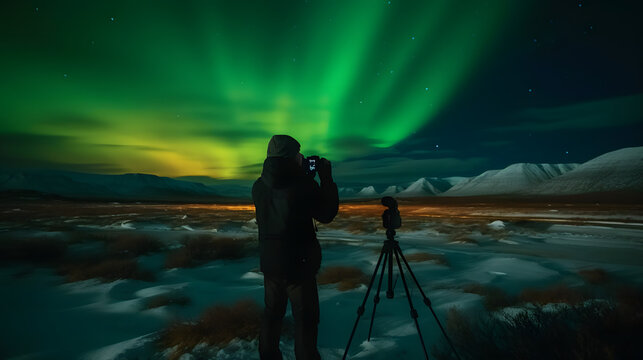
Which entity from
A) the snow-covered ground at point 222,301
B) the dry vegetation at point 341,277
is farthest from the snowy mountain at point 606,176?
the dry vegetation at point 341,277

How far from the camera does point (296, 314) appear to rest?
249 centimetres

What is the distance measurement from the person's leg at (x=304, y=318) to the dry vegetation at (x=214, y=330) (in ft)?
5.81

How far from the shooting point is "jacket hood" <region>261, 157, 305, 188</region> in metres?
2.35

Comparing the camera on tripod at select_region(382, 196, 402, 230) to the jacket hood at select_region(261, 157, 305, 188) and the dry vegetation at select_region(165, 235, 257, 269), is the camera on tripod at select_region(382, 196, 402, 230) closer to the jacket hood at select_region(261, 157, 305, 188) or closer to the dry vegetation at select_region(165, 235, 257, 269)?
the jacket hood at select_region(261, 157, 305, 188)

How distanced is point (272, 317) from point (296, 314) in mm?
260

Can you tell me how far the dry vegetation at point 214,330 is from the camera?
3.70 m

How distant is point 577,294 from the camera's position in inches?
195

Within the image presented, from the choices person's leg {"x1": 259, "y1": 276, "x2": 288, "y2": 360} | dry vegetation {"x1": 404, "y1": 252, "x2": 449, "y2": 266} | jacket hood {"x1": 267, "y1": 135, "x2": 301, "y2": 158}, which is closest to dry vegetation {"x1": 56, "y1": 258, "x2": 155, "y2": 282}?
person's leg {"x1": 259, "y1": 276, "x2": 288, "y2": 360}

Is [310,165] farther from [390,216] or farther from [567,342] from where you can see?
[567,342]

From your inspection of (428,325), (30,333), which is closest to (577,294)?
(428,325)

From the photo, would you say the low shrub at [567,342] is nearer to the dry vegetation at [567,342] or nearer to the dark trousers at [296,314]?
the dry vegetation at [567,342]

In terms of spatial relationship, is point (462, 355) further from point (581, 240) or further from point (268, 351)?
point (581, 240)

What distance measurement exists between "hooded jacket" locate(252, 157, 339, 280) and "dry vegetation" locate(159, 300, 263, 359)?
6.75 ft

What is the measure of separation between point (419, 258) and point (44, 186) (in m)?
266
